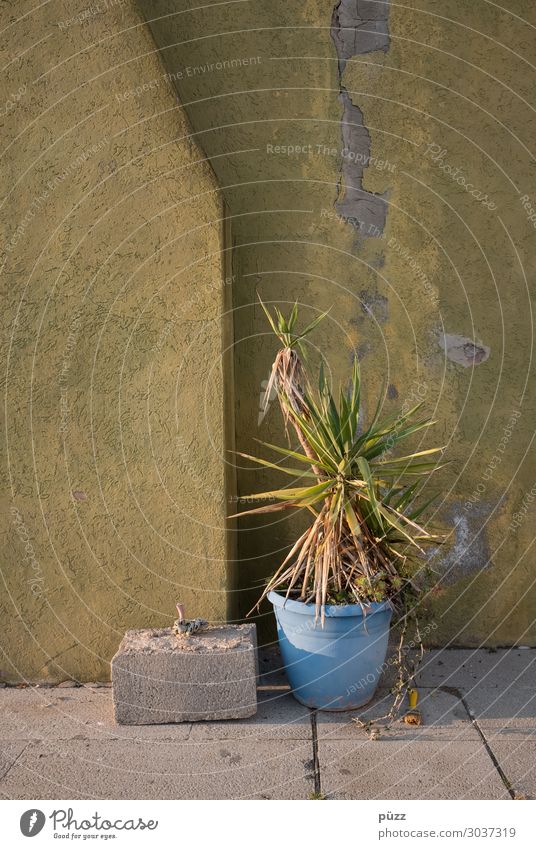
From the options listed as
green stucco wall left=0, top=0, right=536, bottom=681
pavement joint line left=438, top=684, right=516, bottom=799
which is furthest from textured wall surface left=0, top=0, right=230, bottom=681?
pavement joint line left=438, top=684, right=516, bottom=799

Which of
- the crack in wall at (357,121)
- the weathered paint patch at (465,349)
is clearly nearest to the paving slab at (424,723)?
the weathered paint patch at (465,349)

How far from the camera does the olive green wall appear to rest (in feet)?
12.8

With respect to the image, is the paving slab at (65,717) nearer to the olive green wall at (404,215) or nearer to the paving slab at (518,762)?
the olive green wall at (404,215)

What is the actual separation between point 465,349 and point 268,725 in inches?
73.8

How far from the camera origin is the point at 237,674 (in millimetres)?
3297

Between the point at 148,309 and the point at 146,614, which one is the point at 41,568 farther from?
the point at 148,309

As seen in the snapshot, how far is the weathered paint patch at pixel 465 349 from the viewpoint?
3.96m

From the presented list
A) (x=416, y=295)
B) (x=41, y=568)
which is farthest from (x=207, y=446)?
(x=416, y=295)

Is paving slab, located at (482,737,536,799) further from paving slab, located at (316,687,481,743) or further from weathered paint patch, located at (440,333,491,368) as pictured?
weathered paint patch, located at (440,333,491,368)

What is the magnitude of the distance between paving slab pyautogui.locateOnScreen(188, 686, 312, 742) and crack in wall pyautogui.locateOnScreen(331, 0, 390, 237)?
210 cm

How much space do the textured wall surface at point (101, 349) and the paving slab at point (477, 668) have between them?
3.12 feet

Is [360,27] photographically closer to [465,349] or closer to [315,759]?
[465,349]

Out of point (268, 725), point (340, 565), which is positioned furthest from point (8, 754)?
point (340, 565)
